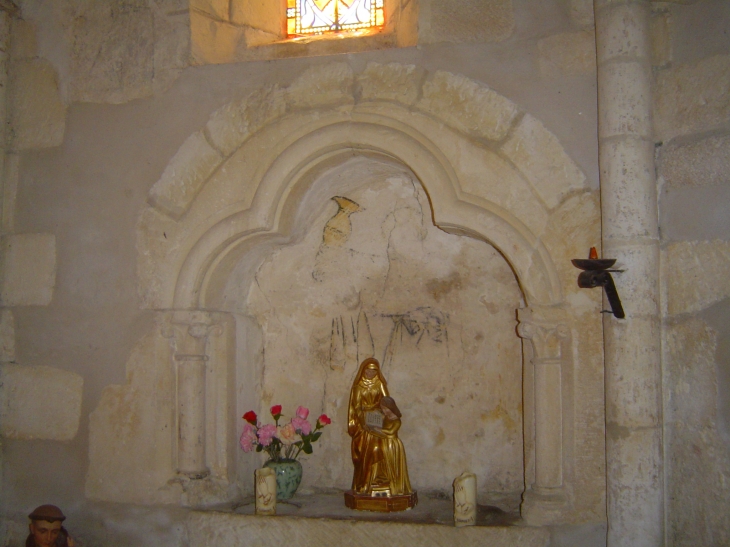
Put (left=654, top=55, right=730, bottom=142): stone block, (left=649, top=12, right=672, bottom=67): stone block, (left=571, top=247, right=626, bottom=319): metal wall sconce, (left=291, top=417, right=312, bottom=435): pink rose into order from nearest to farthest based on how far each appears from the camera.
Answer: (left=571, top=247, right=626, bottom=319): metal wall sconce < (left=654, top=55, right=730, bottom=142): stone block < (left=649, top=12, right=672, bottom=67): stone block < (left=291, top=417, right=312, bottom=435): pink rose

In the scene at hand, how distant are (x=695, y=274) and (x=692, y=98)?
76cm

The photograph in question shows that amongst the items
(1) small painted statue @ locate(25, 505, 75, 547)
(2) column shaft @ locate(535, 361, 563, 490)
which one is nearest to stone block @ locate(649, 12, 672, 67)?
(2) column shaft @ locate(535, 361, 563, 490)

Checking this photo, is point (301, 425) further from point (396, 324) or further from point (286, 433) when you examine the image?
point (396, 324)

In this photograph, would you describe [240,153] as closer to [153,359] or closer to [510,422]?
[153,359]

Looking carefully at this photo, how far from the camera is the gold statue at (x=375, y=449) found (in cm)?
382

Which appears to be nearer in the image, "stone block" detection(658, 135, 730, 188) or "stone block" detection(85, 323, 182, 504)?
"stone block" detection(658, 135, 730, 188)

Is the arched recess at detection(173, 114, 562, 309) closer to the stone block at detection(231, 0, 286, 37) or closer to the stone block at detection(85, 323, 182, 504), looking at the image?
the stone block at detection(85, 323, 182, 504)

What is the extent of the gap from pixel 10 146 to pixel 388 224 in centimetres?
213

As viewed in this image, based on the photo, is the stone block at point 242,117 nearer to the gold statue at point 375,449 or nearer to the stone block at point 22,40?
the stone block at point 22,40

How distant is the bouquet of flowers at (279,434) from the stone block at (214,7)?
2.15 m

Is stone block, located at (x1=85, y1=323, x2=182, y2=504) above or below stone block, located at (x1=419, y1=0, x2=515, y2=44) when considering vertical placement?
below

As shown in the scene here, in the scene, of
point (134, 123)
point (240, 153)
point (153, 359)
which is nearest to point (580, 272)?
point (240, 153)

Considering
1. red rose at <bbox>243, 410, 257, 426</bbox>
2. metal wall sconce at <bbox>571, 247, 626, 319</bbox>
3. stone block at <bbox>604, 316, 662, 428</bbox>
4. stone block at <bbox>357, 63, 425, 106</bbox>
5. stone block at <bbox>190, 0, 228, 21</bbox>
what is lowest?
red rose at <bbox>243, 410, 257, 426</bbox>

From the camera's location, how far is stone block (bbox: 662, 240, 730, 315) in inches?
124
